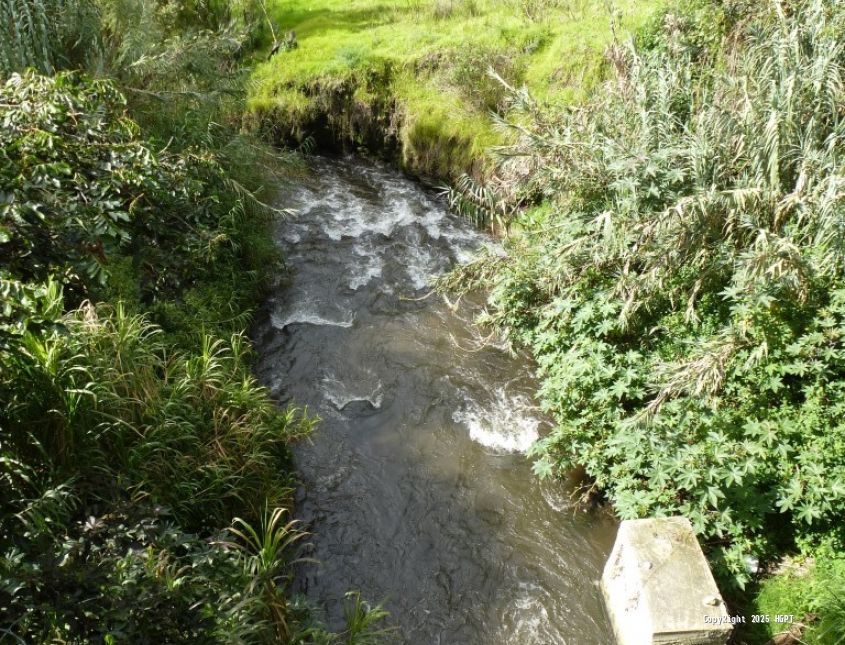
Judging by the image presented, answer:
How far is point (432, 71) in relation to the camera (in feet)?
38.2

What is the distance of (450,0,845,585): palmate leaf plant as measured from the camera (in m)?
3.96

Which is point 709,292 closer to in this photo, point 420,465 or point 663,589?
point 663,589

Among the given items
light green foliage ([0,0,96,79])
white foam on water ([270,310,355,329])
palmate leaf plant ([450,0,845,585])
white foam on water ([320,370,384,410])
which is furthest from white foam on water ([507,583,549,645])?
light green foliage ([0,0,96,79])

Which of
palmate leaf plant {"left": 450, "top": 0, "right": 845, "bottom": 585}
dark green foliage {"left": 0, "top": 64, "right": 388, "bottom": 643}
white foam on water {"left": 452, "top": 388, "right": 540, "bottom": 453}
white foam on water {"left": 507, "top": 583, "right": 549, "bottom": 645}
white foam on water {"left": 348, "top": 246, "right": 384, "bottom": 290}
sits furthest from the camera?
white foam on water {"left": 348, "top": 246, "right": 384, "bottom": 290}

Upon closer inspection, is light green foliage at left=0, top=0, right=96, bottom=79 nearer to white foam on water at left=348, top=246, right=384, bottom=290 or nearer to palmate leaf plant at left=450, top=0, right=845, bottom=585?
white foam on water at left=348, top=246, right=384, bottom=290

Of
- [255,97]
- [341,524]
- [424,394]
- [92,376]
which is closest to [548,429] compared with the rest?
[424,394]

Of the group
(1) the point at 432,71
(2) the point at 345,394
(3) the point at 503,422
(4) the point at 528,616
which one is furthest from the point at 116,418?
(1) the point at 432,71

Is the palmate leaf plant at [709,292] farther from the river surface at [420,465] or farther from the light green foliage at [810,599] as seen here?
the river surface at [420,465]

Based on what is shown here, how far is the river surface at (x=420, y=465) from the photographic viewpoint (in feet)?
14.4

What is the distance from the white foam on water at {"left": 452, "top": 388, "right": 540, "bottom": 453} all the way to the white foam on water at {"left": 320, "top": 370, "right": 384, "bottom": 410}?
90 cm

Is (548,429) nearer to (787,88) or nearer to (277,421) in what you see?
(277,421)

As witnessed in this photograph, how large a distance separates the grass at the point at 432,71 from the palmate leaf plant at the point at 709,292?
4108mm

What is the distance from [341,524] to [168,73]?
6.11m

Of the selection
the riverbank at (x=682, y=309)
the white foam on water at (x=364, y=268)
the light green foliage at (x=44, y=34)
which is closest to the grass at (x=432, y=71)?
the white foam on water at (x=364, y=268)
